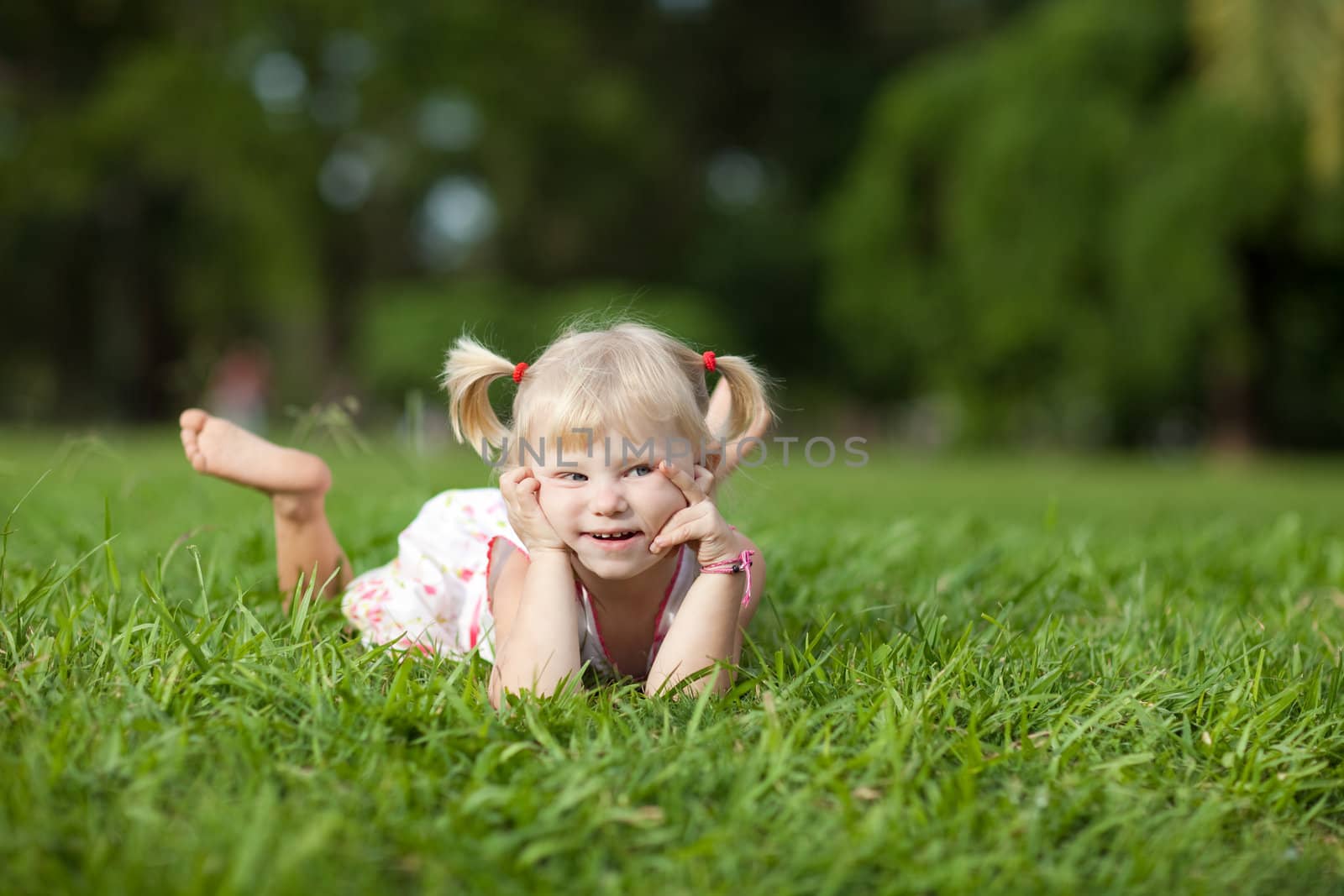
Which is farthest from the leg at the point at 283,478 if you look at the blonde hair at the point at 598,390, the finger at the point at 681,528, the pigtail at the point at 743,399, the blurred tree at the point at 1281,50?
the blurred tree at the point at 1281,50

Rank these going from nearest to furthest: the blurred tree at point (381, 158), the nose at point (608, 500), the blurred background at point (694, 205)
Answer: the nose at point (608, 500) < the blurred background at point (694, 205) < the blurred tree at point (381, 158)

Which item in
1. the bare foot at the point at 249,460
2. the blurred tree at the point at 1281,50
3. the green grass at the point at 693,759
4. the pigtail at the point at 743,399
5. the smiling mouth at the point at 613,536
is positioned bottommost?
the green grass at the point at 693,759

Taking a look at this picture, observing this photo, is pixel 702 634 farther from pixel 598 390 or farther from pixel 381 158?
pixel 381 158

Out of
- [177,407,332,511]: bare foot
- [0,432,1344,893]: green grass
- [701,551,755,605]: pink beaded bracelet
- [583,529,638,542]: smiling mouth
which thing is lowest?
[0,432,1344,893]: green grass

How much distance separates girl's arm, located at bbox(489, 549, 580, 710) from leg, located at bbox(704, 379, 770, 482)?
336 mm

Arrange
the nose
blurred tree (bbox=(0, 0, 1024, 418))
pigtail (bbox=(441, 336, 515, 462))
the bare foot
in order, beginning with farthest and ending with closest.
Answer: blurred tree (bbox=(0, 0, 1024, 418)), the bare foot, pigtail (bbox=(441, 336, 515, 462)), the nose

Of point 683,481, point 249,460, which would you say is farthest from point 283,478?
point 683,481

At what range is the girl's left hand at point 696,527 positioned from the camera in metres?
1.81

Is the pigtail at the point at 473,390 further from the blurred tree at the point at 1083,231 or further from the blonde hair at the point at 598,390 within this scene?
the blurred tree at the point at 1083,231

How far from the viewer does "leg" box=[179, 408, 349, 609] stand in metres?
2.17

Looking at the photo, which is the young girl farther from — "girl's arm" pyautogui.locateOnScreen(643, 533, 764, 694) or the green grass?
the green grass

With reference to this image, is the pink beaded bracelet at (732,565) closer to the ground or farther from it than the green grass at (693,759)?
farther from it

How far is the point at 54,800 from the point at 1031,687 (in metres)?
1.35

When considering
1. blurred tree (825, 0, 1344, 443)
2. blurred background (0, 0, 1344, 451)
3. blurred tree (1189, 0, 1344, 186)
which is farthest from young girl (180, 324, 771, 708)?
blurred tree (825, 0, 1344, 443)
